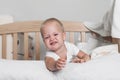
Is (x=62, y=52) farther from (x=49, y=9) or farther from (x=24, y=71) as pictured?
(x=49, y=9)

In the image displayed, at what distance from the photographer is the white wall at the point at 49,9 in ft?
5.77

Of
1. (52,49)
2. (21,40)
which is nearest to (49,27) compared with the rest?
(52,49)

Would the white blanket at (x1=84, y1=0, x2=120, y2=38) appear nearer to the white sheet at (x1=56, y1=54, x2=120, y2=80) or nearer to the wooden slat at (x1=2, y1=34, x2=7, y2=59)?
the white sheet at (x1=56, y1=54, x2=120, y2=80)

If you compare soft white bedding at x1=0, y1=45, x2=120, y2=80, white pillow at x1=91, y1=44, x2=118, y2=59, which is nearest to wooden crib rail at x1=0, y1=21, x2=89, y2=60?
white pillow at x1=91, y1=44, x2=118, y2=59

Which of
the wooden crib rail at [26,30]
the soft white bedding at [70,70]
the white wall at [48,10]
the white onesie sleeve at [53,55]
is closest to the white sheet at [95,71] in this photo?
the soft white bedding at [70,70]

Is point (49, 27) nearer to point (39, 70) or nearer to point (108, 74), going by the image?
point (39, 70)

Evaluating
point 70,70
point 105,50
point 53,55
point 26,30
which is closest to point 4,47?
point 26,30

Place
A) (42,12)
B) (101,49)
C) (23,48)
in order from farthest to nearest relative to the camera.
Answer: (42,12)
(23,48)
(101,49)

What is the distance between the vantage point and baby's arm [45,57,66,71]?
93 cm

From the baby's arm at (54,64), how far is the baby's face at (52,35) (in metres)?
0.08

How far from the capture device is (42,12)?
1786 mm

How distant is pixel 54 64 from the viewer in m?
0.99

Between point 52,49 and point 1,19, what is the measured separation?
608 millimetres

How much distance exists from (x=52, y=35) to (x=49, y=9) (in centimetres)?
69
